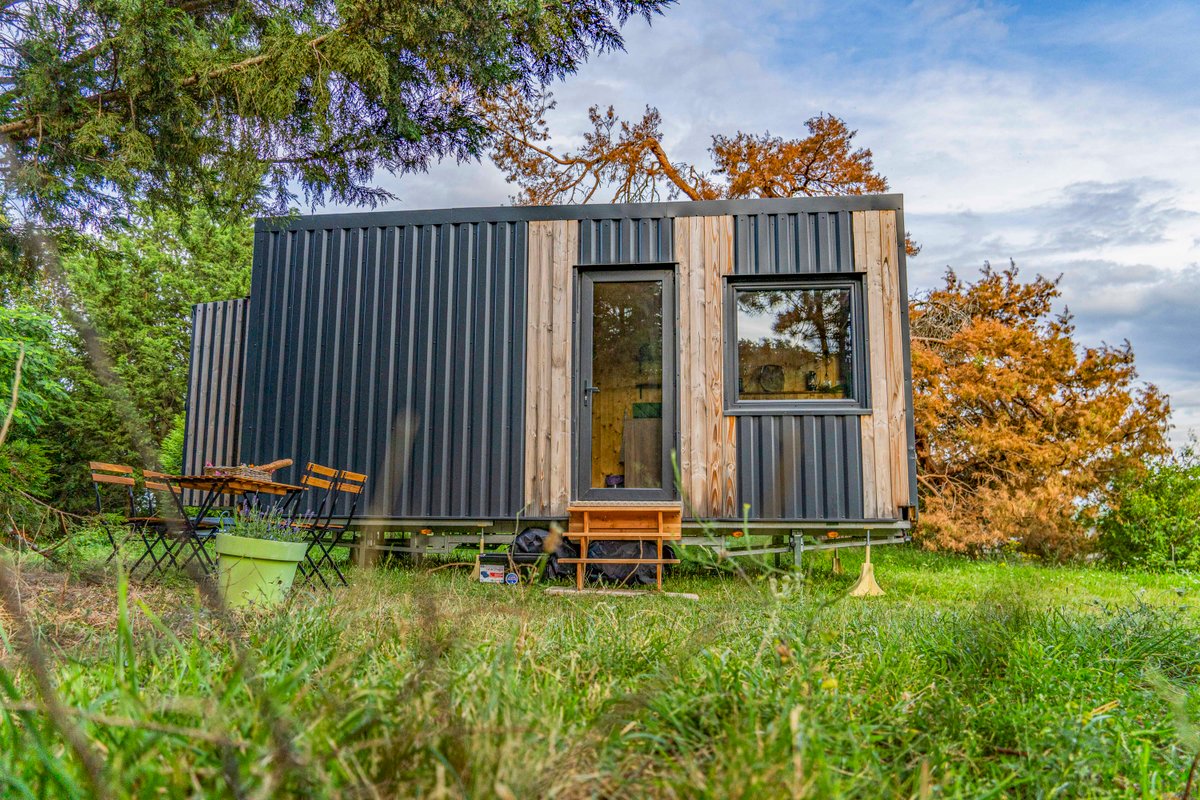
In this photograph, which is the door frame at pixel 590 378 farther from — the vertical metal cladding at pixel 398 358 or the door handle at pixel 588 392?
the vertical metal cladding at pixel 398 358

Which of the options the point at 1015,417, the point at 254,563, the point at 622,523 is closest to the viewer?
the point at 254,563

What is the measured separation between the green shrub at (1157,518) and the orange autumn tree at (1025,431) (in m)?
0.21

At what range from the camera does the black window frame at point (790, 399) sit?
5.51m

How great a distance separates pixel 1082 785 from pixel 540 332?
4.78 metres

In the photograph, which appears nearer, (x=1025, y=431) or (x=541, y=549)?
(x=541, y=549)

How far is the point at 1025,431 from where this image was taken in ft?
28.3

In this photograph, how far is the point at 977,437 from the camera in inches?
332

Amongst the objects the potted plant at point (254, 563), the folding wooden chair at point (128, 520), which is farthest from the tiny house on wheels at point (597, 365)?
the potted plant at point (254, 563)

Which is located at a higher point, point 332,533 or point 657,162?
point 657,162

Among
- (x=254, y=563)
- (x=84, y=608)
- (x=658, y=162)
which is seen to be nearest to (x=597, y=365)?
(x=254, y=563)

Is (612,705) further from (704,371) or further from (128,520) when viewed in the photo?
(704,371)

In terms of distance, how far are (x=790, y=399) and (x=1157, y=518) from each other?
15.9ft

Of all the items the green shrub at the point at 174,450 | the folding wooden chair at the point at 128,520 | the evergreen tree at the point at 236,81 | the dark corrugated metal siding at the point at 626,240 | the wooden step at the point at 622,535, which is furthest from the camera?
the green shrub at the point at 174,450

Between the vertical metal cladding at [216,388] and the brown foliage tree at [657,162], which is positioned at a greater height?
the brown foliage tree at [657,162]
